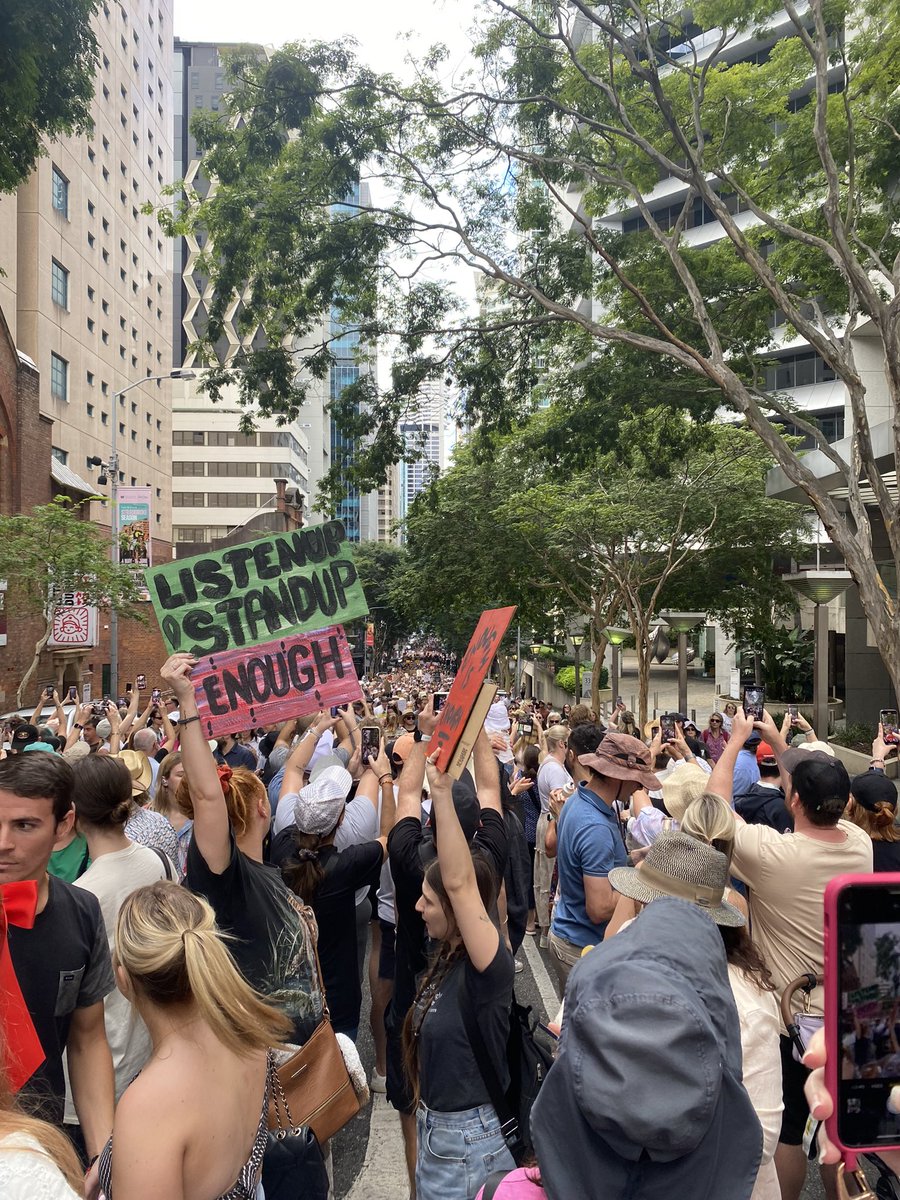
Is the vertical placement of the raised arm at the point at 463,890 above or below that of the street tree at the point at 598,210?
below

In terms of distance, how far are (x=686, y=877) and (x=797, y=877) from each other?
3.67 feet

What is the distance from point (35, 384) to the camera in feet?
108

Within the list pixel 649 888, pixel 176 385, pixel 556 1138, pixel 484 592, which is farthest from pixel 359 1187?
pixel 176 385

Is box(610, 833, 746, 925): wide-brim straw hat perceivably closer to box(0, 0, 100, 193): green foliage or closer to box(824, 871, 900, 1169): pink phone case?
box(824, 871, 900, 1169): pink phone case

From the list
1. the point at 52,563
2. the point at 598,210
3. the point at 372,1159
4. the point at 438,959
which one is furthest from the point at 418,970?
the point at 52,563

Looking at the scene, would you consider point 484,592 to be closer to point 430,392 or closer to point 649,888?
point 430,392

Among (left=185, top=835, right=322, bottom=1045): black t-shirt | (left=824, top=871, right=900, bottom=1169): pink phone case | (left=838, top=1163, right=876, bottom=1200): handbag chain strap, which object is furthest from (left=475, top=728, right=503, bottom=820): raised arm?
(left=824, top=871, right=900, bottom=1169): pink phone case

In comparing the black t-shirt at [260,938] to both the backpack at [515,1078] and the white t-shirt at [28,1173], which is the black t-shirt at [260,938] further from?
the white t-shirt at [28,1173]

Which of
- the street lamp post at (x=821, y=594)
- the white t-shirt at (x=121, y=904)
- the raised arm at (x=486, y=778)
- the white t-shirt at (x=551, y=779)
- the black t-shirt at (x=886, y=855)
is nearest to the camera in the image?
the white t-shirt at (x=121, y=904)

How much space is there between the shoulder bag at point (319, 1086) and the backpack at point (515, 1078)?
0.49 m

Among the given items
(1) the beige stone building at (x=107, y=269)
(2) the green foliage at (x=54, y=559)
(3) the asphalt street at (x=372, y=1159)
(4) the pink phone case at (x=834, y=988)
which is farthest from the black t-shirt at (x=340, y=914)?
(1) the beige stone building at (x=107, y=269)

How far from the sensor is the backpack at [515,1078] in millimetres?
2689

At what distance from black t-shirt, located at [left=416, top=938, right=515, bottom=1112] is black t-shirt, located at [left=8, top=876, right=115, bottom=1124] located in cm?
100

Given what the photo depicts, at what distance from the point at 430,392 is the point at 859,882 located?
13194mm
